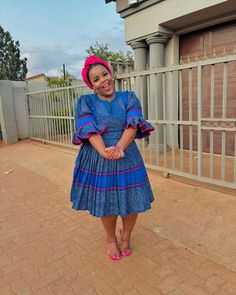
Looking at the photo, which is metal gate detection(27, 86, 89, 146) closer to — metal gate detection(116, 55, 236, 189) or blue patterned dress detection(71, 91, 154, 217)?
metal gate detection(116, 55, 236, 189)

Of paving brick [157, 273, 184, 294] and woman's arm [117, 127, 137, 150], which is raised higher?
woman's arm [117, 127, 137, 150]

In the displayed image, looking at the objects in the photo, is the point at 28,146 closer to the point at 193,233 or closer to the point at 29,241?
the point at 29,241

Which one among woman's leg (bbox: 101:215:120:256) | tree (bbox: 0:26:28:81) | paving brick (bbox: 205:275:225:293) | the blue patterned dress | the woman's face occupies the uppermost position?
tree (bbox: 0:26:28:81)

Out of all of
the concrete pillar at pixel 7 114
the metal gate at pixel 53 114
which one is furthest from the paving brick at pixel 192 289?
the concrete pillar at pixel 7 114

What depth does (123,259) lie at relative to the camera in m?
2.26

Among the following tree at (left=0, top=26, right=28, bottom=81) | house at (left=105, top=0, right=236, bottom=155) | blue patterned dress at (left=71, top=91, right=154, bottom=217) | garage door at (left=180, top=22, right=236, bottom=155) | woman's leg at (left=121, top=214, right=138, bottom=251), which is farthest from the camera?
tree at (left=0, top=26, right=28, bottom=81)

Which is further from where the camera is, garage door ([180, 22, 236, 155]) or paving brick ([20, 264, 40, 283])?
garage door ([180, 22, 236, 155])

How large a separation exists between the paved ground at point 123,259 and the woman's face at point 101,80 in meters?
1.49

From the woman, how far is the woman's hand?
0.09ft

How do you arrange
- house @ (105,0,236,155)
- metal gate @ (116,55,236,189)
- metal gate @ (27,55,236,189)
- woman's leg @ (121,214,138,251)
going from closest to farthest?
woman's leg @ (121,214,138,251)
metal gate @ (27,55,236,189)
metal gate @ (116,55,236,189)
house @ (105,0,236,155)

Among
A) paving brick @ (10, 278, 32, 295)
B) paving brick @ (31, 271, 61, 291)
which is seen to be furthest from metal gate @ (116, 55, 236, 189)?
paving brick @ (10, 278, 32, 295)

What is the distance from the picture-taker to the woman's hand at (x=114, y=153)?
1.80 m

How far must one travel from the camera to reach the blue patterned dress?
6.30 ft

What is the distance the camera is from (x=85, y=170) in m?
2.03
